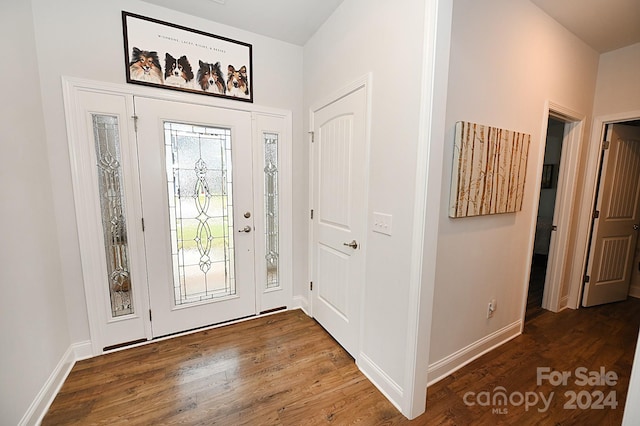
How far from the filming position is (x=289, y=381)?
172 centimetres

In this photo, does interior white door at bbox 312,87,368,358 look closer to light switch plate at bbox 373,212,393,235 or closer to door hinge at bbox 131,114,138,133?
light switch plate at bbox 373,212,393,235

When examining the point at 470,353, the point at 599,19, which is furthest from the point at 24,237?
the point at 599,19

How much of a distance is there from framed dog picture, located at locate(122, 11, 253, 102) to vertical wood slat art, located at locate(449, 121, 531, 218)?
188 centimetres

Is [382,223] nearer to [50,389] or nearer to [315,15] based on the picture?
[315,15]

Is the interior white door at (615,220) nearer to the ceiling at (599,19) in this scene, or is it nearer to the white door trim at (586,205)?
the white door trim at (586,205)

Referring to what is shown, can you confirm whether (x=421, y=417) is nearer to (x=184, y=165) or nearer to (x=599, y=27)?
(x=184, y=165)

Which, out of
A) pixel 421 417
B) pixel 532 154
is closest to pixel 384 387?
pixel 421 417

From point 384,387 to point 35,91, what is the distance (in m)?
3.02

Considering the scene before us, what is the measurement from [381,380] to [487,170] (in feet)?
5.29

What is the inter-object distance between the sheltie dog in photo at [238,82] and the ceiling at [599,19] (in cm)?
236

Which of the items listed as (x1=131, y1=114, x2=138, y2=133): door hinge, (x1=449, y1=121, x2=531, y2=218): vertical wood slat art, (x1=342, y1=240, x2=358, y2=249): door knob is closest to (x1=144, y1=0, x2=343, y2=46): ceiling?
(x1=131, y1=114, x2=138, y2=133): door hinge

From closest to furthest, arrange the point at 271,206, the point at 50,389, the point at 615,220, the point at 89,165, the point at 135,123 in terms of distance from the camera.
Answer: the point at 50,389
the point at 89,165
the point at 135,123
the point at 271,206
the point at 615,220

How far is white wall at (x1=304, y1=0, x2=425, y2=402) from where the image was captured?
1.35m

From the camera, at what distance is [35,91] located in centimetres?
161
